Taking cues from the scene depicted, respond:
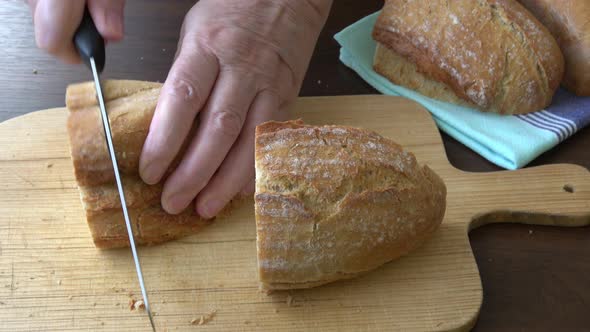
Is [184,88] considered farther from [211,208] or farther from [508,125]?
[508,125]

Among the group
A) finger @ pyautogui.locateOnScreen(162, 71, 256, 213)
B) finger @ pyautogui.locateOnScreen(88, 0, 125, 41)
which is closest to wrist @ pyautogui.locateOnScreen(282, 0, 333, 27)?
finger @ pyautogui.locateOnScreen(162, 71, 256, 213)

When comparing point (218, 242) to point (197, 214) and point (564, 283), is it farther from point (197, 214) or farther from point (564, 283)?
point (564, 283)

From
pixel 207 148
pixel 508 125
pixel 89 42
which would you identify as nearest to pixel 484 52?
pixel 508 125

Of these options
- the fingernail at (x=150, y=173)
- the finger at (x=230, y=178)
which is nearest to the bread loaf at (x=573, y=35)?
the finger at (x=230, y=178)

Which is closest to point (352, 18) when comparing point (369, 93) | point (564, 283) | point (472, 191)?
point (369, 93)

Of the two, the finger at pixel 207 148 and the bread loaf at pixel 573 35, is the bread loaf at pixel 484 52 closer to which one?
the bread loaf at pixel 573 35

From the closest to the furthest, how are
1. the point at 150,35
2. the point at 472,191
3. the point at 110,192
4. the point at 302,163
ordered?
the point at 302,163
the point at 110,192
the point at 472,191
the point at 150,35
